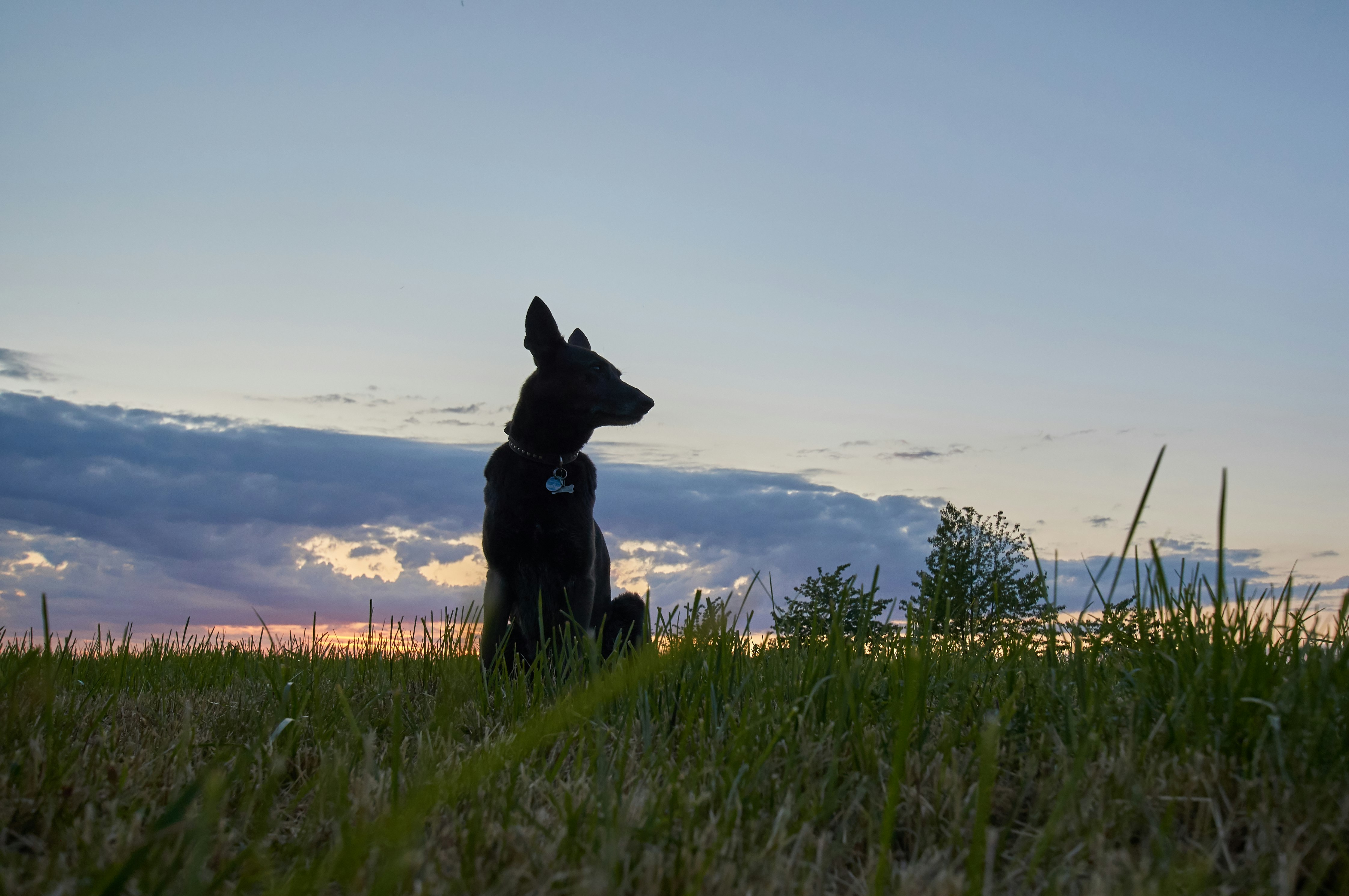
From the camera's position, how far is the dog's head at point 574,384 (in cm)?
624

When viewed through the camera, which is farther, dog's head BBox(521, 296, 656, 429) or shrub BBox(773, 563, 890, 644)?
dog's head BBox(521, 296, 656, 429)

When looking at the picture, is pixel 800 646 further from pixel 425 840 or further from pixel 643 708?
pixel 425 840

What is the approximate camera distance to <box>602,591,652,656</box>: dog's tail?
6.70 metres

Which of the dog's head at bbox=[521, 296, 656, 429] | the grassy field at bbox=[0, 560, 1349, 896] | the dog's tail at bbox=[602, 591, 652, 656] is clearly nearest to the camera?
the grassy field at bbox=[0, 560, 1349, 896]

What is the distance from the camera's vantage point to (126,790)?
7.54 ft

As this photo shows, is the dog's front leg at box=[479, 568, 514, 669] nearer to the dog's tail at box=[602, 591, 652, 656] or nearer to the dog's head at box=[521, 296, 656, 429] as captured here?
the dog's tail at box=[602, 591, 652, 656]

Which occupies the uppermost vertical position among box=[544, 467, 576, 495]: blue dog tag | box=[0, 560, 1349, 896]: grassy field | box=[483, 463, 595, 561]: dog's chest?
box=[544, 467, 576, 495]: blue dog tag

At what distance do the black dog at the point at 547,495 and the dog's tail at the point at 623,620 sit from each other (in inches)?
4.9

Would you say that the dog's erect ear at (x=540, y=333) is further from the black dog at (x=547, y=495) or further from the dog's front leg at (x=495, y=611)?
the dog's front leg at (x=495, y=611)

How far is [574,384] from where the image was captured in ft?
20.6

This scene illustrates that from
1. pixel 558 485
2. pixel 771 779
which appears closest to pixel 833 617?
pixel 771 779

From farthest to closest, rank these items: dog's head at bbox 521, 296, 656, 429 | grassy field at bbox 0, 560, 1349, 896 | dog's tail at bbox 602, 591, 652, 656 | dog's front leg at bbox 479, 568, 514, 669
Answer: dog's tail at bbox 602, 591, 652, 656 → dog's head at bbox 521, 296, 656, 429 → dog's front leg at bbox 479, 568, 514, 669 → grassy field at bbox 0, 560, 1349, 896

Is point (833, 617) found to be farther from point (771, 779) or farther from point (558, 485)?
point (558, 485)

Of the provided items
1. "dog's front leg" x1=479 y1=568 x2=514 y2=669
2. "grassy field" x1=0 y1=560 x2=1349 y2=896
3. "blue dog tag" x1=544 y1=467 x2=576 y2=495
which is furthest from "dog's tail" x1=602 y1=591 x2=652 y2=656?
"grassy field" x1=0 y1=560 x2=1349 y2=896
